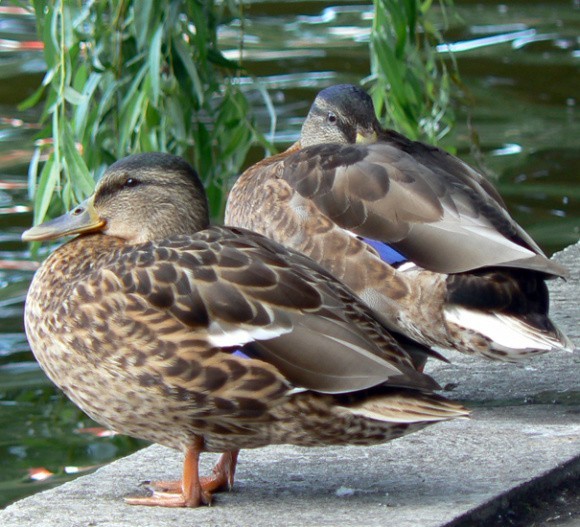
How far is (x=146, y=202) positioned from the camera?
4.00 meters

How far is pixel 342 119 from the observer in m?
5.60

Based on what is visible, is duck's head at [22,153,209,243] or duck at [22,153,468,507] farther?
duck's head at [22,153,209,243]

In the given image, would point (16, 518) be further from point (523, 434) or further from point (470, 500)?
point (523, 434)

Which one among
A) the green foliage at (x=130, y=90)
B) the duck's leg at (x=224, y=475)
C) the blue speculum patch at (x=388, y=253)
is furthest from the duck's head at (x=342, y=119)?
the duck's leg at (x=224, y=475)

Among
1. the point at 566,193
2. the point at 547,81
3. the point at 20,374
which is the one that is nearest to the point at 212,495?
the point at 20,374

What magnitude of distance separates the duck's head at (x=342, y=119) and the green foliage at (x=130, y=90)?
36 centimetres

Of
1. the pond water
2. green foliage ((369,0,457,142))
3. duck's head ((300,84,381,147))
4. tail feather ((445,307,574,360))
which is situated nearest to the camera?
tail feather ((445,307,574,360))

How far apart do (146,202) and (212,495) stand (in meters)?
0.85

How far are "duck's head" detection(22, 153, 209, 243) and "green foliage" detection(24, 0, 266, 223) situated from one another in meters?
0.62

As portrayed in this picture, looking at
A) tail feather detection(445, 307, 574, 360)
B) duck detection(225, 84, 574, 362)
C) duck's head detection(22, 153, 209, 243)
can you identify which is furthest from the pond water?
tail feather detection(445, 307, 574, 360)

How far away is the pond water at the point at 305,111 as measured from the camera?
5891mm

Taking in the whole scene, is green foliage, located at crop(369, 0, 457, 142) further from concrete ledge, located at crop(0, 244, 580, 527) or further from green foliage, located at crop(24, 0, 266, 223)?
concrete ledge, located at crop(0, 244, 580, 527)

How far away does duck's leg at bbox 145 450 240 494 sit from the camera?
3.69 metres

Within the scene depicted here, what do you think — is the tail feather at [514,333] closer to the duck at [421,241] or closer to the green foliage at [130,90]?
the duck at [421,241]
